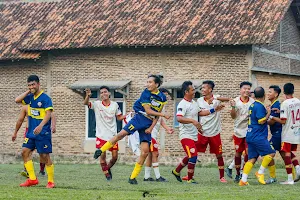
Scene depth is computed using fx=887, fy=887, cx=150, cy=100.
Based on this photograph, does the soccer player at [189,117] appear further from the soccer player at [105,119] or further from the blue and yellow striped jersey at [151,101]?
the soccer player at [105,119]

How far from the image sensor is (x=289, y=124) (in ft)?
62.2

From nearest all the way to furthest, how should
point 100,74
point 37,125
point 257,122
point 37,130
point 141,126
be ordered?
1. point 37,130
2. point 37,125
3. point 257,122
4. point 141,126
5. point 100,74

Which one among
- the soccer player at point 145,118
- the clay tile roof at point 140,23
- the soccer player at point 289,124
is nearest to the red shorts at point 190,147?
the soccer player at point 145,118

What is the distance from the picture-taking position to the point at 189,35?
32500 mm

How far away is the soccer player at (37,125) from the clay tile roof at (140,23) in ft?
49.5

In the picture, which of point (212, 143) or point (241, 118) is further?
point (241, 118)

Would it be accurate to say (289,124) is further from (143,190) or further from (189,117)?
(143,190)

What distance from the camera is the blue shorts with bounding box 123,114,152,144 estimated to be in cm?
1803

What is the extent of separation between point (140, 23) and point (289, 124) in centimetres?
1609

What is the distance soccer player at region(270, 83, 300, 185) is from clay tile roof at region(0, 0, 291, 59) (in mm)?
11741

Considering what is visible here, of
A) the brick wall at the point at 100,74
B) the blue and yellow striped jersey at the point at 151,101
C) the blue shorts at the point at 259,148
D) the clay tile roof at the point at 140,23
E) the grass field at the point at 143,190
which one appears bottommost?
the grass field at the point at 143,190

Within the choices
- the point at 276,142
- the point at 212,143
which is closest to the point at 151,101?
the point at 212,143

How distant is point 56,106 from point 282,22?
9.36m

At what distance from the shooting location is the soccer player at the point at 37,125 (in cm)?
1659
